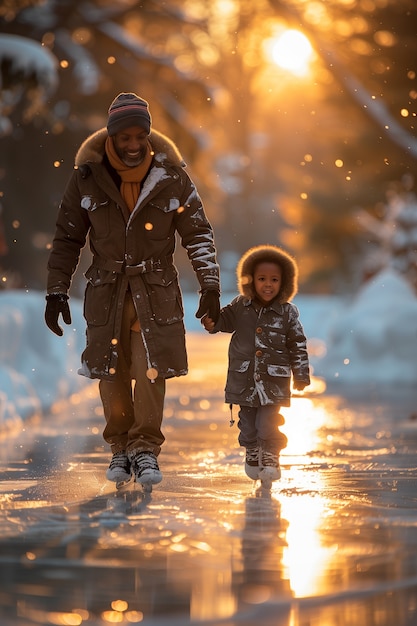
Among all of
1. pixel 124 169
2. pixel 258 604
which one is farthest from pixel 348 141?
pixel 258 604

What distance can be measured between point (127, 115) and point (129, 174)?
0.31 meters

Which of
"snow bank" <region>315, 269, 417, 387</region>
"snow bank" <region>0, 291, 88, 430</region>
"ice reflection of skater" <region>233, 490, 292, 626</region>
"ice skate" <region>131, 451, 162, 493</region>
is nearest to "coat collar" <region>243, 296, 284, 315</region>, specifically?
"ice skate" <region>131, 451, 162, 493</region>

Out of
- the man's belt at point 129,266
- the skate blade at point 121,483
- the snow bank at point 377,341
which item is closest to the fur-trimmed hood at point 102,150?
the man's belt at point 129,266

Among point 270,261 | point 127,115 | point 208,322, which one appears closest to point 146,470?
point 208,322

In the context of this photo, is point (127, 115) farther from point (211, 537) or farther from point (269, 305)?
point (211, 537)

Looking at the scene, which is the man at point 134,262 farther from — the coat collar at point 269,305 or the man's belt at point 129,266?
the coat collar at point 269,305

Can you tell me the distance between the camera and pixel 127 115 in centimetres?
748

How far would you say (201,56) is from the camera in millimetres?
46969

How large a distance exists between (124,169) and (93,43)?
16.2 metres

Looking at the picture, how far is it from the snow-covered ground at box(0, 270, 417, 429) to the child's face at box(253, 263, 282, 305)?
3.75m

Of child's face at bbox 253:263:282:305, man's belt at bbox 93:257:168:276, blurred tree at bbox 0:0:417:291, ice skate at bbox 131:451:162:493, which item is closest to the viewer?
ice skate at bbox 131:451:162:493

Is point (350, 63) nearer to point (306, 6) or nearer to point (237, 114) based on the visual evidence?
point (306, 6)

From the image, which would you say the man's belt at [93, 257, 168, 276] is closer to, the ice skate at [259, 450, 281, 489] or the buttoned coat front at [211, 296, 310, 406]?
the buttoned coat front at [211, 296, 310, 406]

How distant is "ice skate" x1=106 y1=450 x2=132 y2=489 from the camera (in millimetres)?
7648
